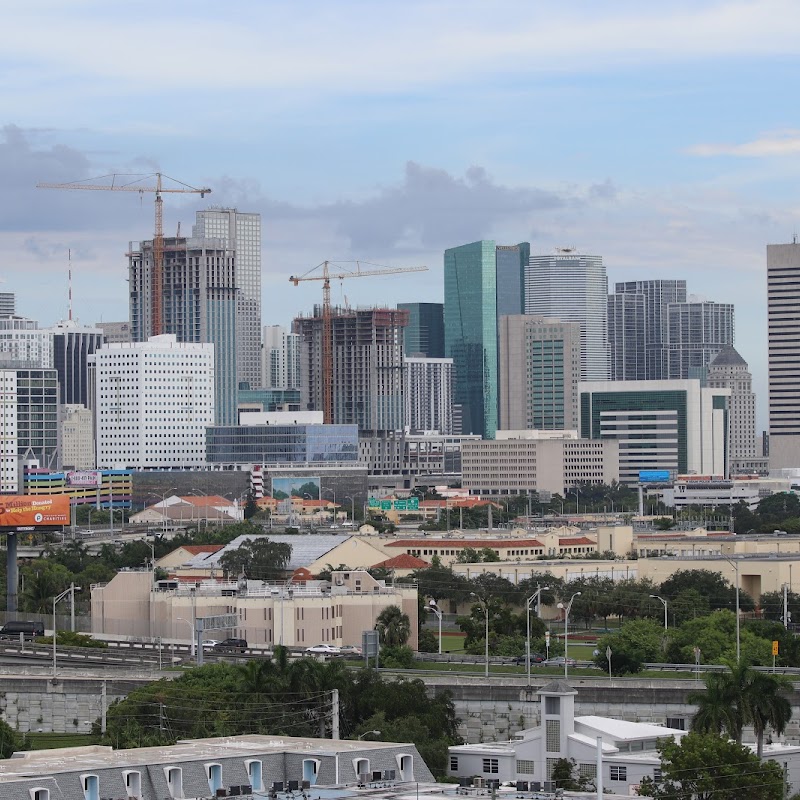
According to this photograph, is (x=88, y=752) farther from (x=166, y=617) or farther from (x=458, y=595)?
(x=458, y=595)

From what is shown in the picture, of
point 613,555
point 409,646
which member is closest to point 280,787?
point 409,646

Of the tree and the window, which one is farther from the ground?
the tree

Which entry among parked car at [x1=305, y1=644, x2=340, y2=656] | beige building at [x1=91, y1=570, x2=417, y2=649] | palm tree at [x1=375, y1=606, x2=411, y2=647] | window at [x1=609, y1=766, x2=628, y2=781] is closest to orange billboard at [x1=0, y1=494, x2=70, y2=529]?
beige building at [x1=91, y1=570, x2=417, y2=649]

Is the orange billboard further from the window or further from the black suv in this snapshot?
the window

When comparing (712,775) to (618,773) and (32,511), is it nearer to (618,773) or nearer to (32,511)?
(618,773)

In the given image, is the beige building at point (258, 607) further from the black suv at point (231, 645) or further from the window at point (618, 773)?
the window at point (618, 773)

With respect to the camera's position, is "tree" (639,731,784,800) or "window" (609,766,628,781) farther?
"window" (609,766,628,781)
